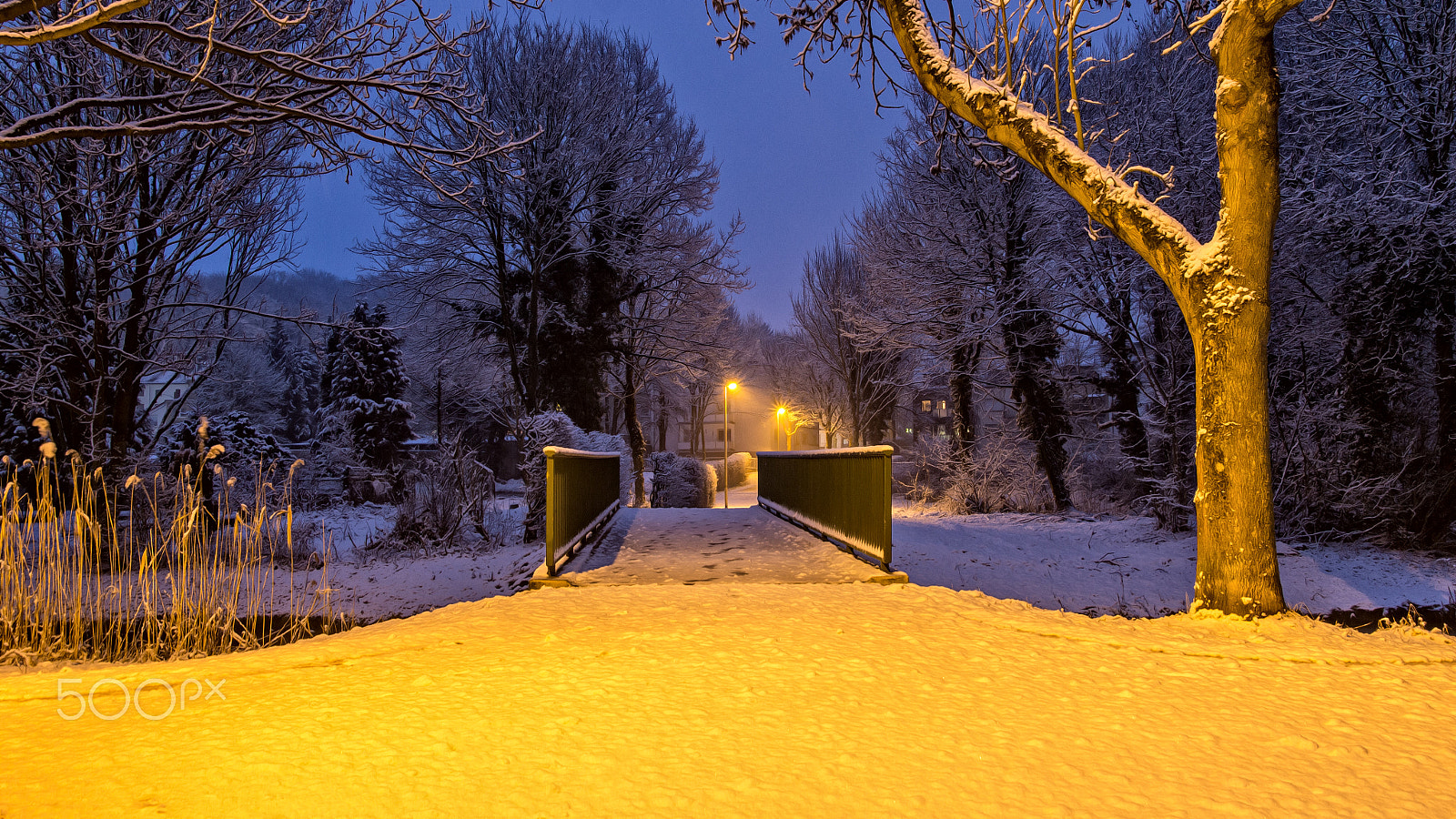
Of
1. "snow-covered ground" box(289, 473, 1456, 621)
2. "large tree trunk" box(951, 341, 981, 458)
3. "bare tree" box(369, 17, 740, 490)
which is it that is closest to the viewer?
"snow-covered ground" box(289, 473, 1456, 621)

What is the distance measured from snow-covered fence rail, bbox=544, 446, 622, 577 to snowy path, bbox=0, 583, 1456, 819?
6.56 feet

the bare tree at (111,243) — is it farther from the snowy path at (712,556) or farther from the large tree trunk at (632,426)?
the large tree trunk at (632,426)

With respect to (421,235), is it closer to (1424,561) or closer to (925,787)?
(925,787)

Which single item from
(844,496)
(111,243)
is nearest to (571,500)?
(844,496)

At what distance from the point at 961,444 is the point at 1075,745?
1632cm

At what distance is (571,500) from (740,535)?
3366 mm

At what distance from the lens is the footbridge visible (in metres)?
6.61

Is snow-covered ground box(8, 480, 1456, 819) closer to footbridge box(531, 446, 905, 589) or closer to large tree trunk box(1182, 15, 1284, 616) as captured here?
large tree trunk box(1182, 15, 1284, 616)

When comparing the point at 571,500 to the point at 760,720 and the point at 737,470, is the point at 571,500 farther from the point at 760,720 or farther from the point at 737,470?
the point at 737,470

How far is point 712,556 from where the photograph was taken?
822cm

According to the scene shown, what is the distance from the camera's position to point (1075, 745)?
2.61 meters

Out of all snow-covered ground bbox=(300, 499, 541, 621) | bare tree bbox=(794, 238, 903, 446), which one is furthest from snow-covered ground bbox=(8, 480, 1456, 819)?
bare tree bbox=(794, 238, 903, 446)

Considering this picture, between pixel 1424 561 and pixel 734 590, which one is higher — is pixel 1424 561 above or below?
below

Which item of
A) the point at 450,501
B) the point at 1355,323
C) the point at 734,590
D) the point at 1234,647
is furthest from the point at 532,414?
the point at 1355,323
